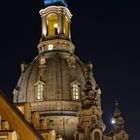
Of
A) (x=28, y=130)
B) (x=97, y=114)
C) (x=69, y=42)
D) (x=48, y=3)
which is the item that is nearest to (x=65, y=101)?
(x=97, y=114)

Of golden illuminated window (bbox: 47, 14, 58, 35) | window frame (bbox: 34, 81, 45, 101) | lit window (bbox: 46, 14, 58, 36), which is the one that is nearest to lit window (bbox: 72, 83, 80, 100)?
window frame (bbox: 34, 81, 45, 101)

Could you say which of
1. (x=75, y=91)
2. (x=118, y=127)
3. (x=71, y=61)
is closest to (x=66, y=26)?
(x=71, y=61)

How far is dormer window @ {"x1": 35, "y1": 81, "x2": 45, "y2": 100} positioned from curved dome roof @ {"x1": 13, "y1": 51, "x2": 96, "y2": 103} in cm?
39

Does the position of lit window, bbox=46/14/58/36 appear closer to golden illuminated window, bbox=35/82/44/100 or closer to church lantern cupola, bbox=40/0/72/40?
church lantern cupola, bbox=40/0/72/40

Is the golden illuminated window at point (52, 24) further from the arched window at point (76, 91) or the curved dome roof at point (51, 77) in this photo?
the arched window at point (76, 91)

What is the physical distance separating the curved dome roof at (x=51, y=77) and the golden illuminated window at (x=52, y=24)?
464 inches

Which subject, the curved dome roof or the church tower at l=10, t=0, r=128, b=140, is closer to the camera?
the church tower at l=10, t=0, r=128, b=140

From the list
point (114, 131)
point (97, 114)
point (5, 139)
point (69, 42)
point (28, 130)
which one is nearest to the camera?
point (5, 139)

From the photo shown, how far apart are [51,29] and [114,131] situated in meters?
28.5

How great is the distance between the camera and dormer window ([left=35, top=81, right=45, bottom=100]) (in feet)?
312

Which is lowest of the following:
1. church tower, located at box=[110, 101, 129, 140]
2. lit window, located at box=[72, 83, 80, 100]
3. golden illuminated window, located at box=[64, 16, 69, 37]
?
church tower, located at box=[110, 101, 129, 140]

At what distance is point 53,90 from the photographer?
312ft

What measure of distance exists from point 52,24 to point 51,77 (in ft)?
63.5

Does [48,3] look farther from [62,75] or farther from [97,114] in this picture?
[97,114]
